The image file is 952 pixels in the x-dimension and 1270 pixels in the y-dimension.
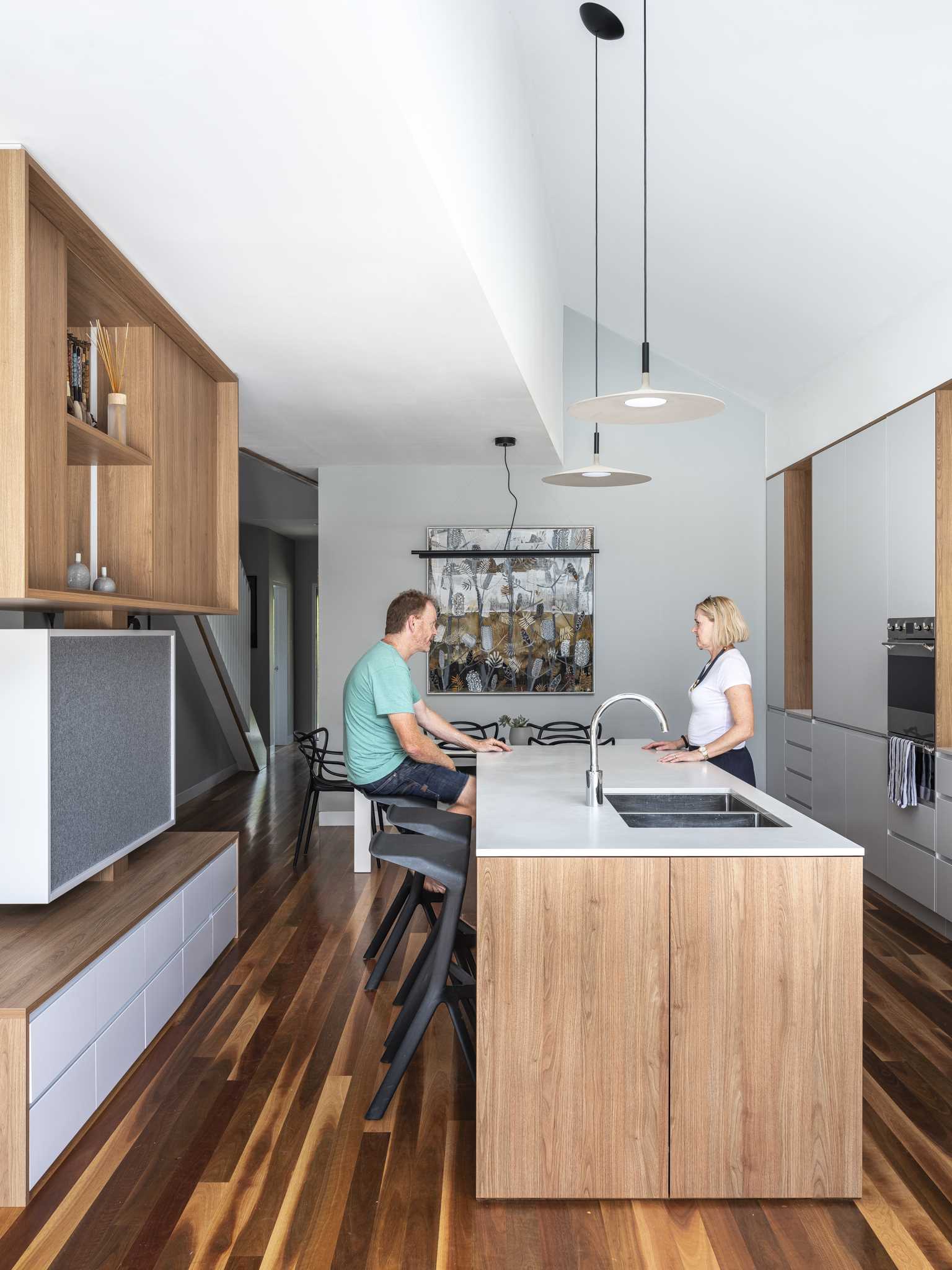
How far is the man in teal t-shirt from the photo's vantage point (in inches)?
149

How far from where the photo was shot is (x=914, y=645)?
15.0 ft

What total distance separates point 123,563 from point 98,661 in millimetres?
398

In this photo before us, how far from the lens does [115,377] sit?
3385 millimetres

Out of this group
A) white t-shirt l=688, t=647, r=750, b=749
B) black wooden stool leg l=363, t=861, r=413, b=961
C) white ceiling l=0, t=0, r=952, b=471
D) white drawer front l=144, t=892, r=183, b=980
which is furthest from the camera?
white t-shirt l=688, t=647, r=750, b=749

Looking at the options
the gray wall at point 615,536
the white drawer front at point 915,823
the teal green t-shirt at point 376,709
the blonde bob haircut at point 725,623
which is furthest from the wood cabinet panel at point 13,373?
the gray wall at point 615,536

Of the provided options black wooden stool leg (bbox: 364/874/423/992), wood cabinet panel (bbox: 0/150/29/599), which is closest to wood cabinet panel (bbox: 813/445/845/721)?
black wooden stool leg (bbox: 364/874/423/992)

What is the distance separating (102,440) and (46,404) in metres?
0.46

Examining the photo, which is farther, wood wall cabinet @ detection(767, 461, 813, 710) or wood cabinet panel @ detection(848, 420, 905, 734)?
wood wall cabinet @ detection(767, 461, 813, 710)

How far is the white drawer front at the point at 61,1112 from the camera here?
2297 mm

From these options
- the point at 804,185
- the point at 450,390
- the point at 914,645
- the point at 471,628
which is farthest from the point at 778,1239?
the point at 471,628

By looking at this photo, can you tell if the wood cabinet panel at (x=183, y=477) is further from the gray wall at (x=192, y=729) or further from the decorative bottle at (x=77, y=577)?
the gray wall at (x=192, y=729)

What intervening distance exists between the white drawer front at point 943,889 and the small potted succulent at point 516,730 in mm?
2742

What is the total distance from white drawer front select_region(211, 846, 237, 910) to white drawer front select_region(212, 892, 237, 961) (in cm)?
4

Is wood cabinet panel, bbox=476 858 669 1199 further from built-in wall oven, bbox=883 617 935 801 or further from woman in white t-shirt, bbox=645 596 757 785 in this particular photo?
built-in wall oven, bbox=883 617 935 801
